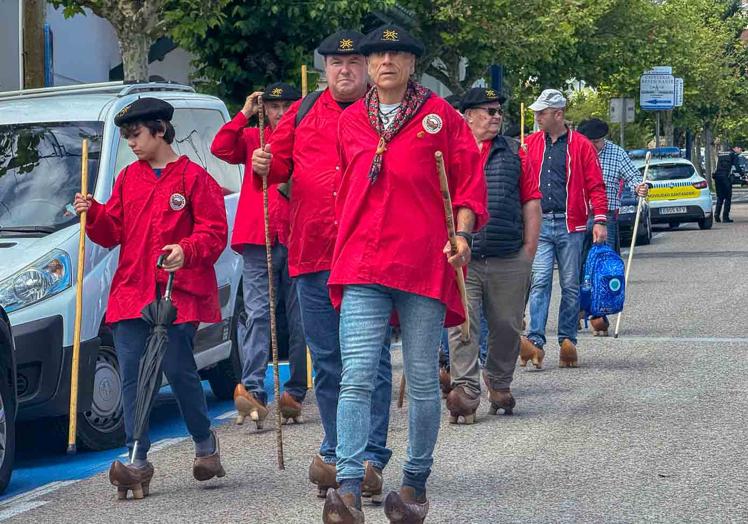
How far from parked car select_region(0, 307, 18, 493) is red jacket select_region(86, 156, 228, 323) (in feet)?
1.83

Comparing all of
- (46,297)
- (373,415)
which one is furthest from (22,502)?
(373,415)

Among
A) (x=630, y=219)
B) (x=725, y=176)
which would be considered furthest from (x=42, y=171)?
(x=725, y=176)

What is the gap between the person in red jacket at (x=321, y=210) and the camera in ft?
21.9

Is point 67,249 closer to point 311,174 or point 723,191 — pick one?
point 311,174

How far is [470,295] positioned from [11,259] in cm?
271

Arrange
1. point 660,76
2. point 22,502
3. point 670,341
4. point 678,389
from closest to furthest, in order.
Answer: point 22,502, point 678,389, point 670,341, point 660,76

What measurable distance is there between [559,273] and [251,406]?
324 centimetres

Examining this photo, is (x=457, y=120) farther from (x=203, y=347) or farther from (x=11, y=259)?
(x=203, y=347)

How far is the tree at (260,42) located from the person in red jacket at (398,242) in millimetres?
12073

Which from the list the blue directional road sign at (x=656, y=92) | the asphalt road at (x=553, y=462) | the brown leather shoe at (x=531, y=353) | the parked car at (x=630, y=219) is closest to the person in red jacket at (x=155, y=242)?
the asphalt road at (x=553, y=462)

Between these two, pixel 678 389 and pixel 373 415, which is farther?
pixel 678 389

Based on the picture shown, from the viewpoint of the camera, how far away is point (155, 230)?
7.07 metres

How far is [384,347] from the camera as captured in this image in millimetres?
6312

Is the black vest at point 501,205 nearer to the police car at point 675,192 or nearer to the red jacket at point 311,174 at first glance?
the red jacket at point 311,174
